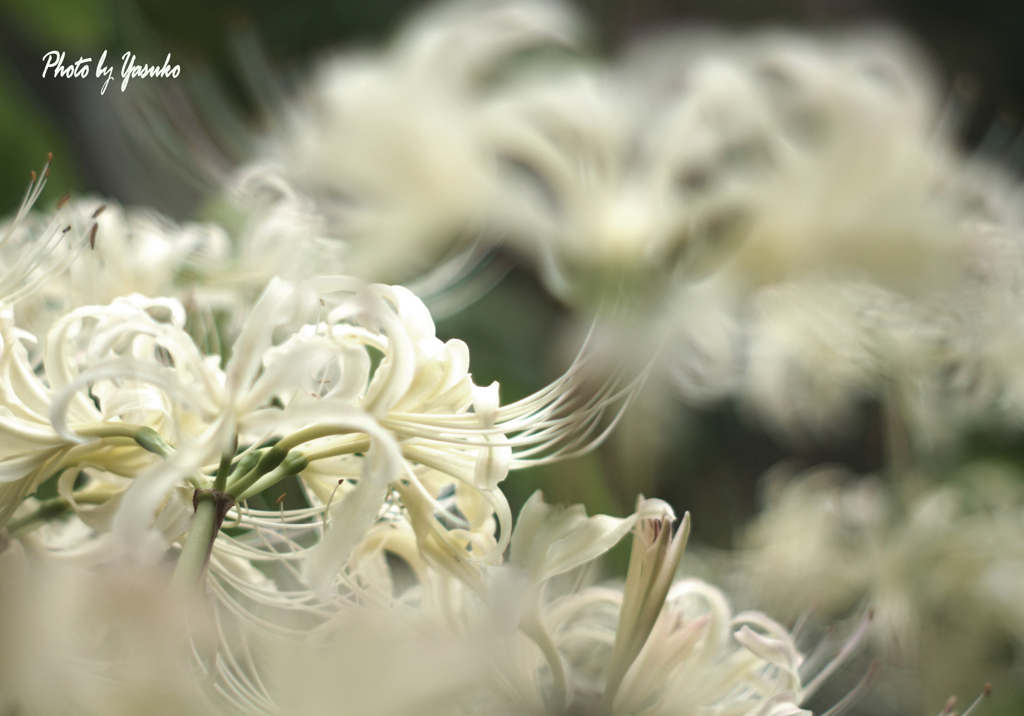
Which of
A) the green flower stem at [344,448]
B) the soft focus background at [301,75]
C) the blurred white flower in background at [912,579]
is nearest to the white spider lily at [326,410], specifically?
the green flower stem at [344,448]

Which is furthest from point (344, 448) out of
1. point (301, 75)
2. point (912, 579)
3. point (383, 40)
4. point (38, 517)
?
point (383, 40)

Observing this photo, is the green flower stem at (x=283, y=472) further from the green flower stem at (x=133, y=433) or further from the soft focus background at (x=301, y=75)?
the soft focus background at (x=301, y=75)

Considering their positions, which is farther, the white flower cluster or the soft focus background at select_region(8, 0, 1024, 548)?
the soft focus background at select_region(8, 0, 1024, 548)

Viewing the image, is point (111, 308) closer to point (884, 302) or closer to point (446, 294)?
point (446, 294)

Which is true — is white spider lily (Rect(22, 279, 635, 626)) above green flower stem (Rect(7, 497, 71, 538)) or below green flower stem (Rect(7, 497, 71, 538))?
above

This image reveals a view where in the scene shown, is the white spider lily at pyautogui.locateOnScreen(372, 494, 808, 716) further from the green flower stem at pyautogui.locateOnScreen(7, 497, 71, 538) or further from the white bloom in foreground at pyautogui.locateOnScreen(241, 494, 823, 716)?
the green flower stem at pyautogui.locateOnScreen(7, 497, 71, 538)

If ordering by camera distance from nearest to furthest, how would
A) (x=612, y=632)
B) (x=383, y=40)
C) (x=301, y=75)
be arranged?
1. (x=612, y=632)
2. (x=301, y=75)
3. (x=383, y=40)

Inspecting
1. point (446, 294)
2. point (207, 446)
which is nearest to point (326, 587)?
point (207, 446)

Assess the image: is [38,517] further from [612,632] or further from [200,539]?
[612,632]

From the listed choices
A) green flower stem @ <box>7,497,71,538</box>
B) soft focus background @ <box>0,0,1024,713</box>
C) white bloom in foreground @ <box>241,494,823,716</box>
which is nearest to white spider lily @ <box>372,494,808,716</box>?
white bloom in foreground @ <box>241,494,823,716</box>
